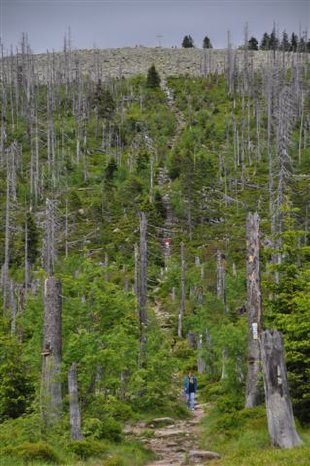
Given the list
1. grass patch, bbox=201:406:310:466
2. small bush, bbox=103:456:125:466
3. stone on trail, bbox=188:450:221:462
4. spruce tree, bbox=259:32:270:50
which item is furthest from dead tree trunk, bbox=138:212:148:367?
spruce tree, bbox=259:32:270:50

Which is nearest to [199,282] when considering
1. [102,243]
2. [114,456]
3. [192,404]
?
[102,243]

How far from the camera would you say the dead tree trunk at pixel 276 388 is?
12625 millimetres

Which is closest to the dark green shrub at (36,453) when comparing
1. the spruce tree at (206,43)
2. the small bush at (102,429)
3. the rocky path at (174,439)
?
Answer: the small bush at (102,429)

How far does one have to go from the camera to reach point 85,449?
13773mm

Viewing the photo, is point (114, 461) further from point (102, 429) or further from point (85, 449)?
point (102, 429)

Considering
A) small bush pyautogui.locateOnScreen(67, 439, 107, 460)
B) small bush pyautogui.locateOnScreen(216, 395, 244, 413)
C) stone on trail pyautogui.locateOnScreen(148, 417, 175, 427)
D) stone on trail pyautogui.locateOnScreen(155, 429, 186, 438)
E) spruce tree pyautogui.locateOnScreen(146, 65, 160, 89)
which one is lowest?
stone on trail pyautogui.locateOnScreen(148, 417, 175, 427)

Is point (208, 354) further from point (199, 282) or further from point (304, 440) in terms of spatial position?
point (199, 282)

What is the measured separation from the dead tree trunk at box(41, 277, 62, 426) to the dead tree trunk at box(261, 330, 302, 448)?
596 cm

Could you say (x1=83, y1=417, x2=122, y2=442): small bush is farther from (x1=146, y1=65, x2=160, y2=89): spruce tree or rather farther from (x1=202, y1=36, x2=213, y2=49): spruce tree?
(x1=202, y1=36, x2=213, y2=49): spruce tree

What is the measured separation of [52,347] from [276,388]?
7.43m

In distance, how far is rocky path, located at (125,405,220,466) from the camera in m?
14.1

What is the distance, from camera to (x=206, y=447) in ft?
52.5

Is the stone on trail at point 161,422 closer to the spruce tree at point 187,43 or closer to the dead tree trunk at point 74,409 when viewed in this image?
the dead tree trunk at point 74,409

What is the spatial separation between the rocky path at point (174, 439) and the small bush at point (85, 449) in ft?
4.93
